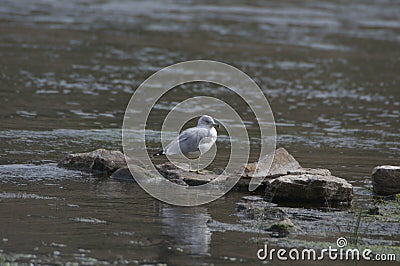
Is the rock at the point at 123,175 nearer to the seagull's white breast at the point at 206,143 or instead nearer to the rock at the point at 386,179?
the seagull's white breast at the point at 206,143

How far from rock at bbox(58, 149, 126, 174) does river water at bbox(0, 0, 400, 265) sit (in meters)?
0.22

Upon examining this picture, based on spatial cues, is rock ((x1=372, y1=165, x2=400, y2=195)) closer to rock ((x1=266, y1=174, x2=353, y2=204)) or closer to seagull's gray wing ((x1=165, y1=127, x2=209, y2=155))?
rock ((x1=266, y1=174, x2=353, y2=204))

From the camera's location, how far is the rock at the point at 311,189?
9.21 meters

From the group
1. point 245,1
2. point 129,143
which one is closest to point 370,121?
point 129,143

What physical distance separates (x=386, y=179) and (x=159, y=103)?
7.10 metres

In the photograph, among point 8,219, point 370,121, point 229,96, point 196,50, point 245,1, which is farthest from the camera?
point 245,1

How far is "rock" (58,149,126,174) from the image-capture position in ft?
33.6

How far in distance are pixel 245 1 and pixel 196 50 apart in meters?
12.9

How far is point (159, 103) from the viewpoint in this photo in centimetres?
1616

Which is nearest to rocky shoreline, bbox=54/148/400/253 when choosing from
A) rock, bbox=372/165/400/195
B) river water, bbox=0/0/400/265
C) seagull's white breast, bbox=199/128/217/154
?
rock, bbox=372/165/400/195

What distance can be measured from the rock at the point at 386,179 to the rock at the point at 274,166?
3.01 ft

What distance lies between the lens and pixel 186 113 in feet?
49.4

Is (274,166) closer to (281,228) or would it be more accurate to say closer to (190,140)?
(190,140)

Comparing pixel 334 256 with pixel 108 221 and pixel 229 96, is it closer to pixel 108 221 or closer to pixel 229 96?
pixel 108 221
